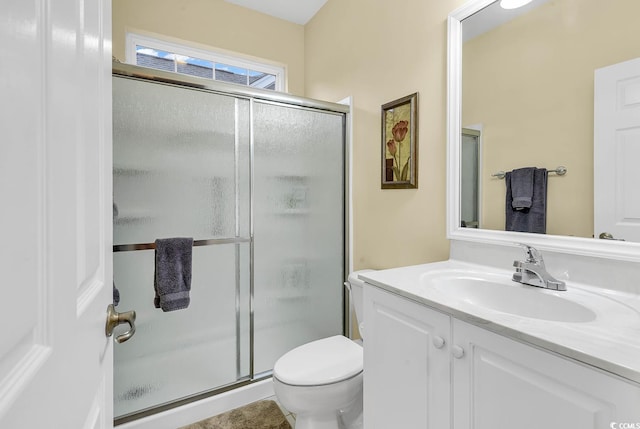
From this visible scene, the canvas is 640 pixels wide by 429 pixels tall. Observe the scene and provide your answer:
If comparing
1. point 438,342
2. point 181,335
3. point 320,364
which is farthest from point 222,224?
point 438,342

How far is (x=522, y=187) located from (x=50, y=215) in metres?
1.37

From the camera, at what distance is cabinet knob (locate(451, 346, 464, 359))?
2.67ft

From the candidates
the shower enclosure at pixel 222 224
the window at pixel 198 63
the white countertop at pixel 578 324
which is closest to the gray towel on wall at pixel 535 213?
the white countertop at pixel 578 324

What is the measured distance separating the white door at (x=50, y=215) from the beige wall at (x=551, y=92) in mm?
1330

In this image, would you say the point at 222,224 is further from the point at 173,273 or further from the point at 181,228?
the point at 173,273

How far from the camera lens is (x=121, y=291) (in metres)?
1.53

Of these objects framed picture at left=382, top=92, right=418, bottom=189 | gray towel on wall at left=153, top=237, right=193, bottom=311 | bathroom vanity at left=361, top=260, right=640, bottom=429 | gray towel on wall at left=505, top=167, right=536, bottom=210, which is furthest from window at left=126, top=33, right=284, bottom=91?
bathroom vanity at left=361, top=260, right=640, bottom=429

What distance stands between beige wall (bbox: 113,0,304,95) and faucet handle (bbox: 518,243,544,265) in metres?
2.23

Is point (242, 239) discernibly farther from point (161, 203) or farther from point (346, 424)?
point (346, 424)

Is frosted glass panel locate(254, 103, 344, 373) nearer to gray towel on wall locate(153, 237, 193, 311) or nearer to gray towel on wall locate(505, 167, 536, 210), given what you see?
gray towel on wall locate(153, 237, 193, 311)

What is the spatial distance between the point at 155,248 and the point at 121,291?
25 cm

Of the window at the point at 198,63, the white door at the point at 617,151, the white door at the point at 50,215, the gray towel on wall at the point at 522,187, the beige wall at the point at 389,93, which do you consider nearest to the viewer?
the white door at the point at 50,215

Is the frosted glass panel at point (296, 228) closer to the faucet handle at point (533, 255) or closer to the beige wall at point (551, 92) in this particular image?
the beige wall at point (551, 92)

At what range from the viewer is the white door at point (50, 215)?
28 cm
